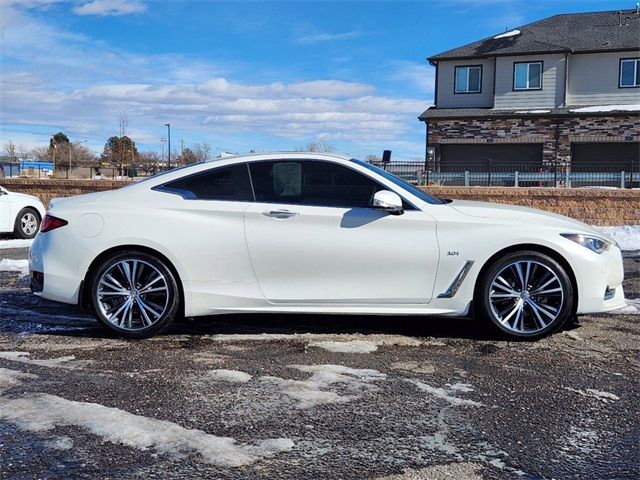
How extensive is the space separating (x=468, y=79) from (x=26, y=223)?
21.2 metres

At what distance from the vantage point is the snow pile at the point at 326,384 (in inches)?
151

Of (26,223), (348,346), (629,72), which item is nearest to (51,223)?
(348,346)

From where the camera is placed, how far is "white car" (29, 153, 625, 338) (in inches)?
199

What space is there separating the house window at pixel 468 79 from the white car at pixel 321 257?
80.8 ft

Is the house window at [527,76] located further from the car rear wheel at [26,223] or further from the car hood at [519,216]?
the car hood at [519,216]

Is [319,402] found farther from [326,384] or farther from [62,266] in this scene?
[62,266]

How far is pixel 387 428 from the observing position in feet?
11.1

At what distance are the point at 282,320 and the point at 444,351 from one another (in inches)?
67.2

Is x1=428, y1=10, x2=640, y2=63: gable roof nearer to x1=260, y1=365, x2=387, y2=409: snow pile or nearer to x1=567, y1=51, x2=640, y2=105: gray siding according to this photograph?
x1=567, y1=51, x2=640, y2=105: gray siding

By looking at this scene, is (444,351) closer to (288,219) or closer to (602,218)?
(288,219)

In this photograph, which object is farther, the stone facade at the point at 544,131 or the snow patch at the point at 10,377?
the stone facade at the point at 544,131

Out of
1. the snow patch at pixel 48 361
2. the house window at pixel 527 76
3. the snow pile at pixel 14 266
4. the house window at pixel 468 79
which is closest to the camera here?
the snow patch at pixel 48 361

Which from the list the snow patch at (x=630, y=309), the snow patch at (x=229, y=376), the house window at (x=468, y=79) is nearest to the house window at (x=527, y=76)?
the house window at (x=468, y=79)

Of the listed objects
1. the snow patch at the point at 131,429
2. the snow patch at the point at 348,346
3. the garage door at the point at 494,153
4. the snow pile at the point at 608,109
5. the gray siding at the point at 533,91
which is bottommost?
the snow patch at the point at 131,429
